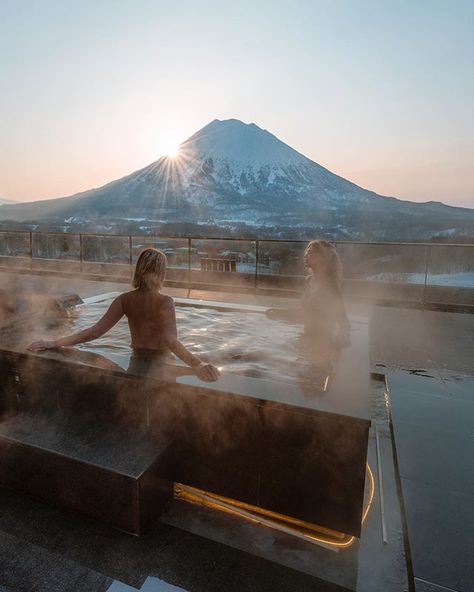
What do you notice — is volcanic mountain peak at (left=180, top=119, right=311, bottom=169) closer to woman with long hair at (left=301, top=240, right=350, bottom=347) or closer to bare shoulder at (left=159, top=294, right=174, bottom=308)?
woman with long hair at (left=301, top=240, right=350, bottom=347)

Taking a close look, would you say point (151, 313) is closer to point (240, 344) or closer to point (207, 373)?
point (207, 373)

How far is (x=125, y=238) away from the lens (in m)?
9.47

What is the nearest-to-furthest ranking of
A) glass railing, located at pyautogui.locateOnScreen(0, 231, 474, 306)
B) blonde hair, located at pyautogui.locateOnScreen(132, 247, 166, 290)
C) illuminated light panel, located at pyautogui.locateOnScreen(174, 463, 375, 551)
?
illuminated light panel, located at pyautogui.locateOnScreen(174, 463, 375, 551) < blonde hair, located at pyautogui.locateOnScreen(132, 247, 166, 290) < glass railing, located at pyautogui.locateOnScreen(0, 231, 474, 306)

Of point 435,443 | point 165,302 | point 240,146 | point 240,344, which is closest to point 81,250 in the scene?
point 240,344

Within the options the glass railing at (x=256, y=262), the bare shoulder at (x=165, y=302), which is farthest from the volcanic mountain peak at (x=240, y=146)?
the bare shoulder at (x=165, y=302)

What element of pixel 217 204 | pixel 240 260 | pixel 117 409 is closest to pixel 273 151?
pixel 217 204

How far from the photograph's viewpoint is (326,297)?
11.1ft

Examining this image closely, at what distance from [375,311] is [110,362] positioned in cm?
501

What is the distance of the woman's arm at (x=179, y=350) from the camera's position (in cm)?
221

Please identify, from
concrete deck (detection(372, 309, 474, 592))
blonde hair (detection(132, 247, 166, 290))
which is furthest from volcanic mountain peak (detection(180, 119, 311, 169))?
blonde hair (detection(132, 247, 166, 290))

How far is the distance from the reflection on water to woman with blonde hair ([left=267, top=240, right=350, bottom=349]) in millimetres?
197

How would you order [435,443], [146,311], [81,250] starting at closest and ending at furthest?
[146,311] < [435,443] < [81,250]

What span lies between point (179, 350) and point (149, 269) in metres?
0.50

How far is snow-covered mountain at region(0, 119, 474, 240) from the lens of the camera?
259ft
